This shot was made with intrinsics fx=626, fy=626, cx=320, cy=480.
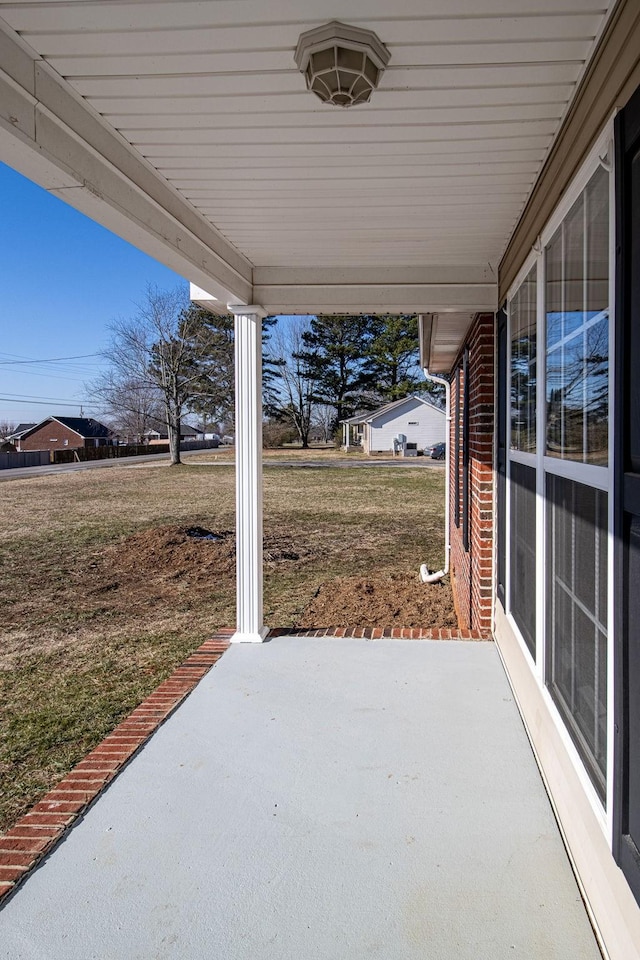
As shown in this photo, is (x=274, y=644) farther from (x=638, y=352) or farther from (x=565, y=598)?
(x=638, y=352)

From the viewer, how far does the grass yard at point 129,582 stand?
13.5ft

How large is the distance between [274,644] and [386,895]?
7.74ft

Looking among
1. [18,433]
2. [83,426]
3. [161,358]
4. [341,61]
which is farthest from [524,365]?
[18,433]

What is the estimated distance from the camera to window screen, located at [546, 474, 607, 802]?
69.1 inches

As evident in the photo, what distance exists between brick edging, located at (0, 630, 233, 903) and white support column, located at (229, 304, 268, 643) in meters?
0.67

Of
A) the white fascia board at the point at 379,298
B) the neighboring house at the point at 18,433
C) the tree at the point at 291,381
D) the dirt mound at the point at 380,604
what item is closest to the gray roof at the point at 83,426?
the neighboring house at the point at 18,433

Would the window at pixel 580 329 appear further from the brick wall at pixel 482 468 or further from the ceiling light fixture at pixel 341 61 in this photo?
the brick wall at pixel 482 468

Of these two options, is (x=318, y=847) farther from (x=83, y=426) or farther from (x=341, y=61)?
(x=83, y=426)

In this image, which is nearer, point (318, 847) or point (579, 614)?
point (579, 614)

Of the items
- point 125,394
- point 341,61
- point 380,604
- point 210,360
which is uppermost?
point 210,360

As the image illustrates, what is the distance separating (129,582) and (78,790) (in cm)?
554

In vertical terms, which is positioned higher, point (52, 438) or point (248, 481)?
point (52, 438)

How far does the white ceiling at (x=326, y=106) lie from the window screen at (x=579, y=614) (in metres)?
1.24

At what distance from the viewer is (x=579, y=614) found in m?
2.02
